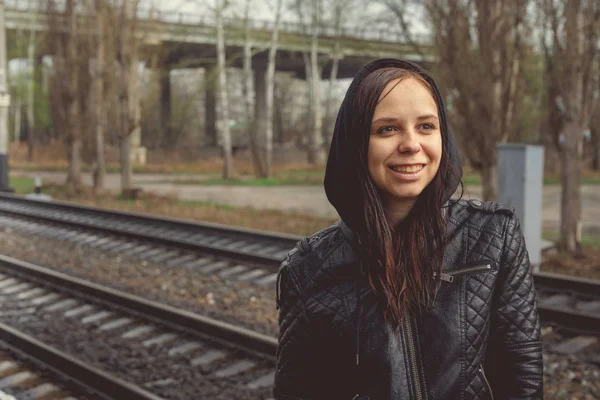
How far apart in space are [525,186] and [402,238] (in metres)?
7.62

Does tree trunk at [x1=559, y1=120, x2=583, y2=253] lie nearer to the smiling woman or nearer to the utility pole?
the smiling woman

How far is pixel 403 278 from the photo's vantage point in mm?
1689

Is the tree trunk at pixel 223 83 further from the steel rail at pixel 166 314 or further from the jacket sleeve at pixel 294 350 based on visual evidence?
the jacket sleeve at pixel 294 350

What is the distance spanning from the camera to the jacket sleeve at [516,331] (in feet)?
5.64

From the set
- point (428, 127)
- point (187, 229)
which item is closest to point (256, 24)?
point (187, 229)

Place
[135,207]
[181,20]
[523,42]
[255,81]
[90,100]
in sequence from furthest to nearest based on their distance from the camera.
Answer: [255,81]
[181,20]
[90,100]
[135,207]
[523,42]

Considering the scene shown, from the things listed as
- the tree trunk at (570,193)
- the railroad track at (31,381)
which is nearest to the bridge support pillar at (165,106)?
the tree trunk at (570,193)

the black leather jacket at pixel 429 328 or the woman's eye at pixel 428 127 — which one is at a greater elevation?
the woman's eye at pixel 428 127

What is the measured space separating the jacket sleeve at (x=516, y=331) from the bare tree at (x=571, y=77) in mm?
9106

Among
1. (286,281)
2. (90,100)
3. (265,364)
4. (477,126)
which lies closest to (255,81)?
(90,100)

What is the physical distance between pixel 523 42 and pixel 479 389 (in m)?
10.4

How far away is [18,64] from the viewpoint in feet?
178

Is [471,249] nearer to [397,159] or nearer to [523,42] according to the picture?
[397,159]

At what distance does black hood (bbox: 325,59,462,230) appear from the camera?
1.65 meters
